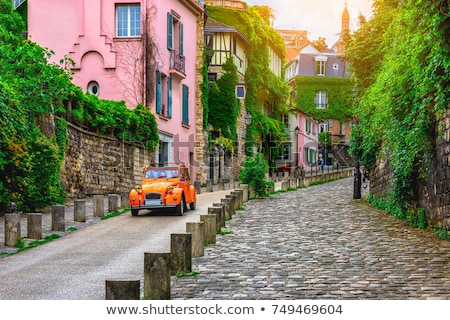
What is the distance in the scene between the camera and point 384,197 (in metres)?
19.7

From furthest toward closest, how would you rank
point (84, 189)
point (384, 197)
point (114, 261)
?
point (84, 189) < point (384, 197) < point (114, 261)

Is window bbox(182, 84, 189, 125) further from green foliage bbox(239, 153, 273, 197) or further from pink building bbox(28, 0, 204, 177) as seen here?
green foliage bbox(239, 153, 273, 197)

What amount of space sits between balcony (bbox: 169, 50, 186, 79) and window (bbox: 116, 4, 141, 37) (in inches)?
113

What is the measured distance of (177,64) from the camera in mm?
31906

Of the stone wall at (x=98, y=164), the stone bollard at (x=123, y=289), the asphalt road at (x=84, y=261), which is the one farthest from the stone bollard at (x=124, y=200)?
the stone bollard at (x=123, y=289)

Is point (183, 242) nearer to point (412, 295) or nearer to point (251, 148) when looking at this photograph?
point (412, 295)

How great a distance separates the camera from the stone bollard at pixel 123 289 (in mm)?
5879

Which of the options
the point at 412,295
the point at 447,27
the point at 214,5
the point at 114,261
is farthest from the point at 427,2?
the point at 214,5

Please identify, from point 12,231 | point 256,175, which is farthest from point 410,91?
point 256,175

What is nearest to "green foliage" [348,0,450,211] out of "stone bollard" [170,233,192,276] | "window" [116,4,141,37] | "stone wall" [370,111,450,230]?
"stone wall" [370,111,450,230]

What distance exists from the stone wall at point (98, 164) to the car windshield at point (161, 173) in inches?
128

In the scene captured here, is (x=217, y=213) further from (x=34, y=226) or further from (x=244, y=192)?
(x=244, y=192)

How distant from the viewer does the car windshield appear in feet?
61.4

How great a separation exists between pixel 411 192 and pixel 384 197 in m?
4.80
